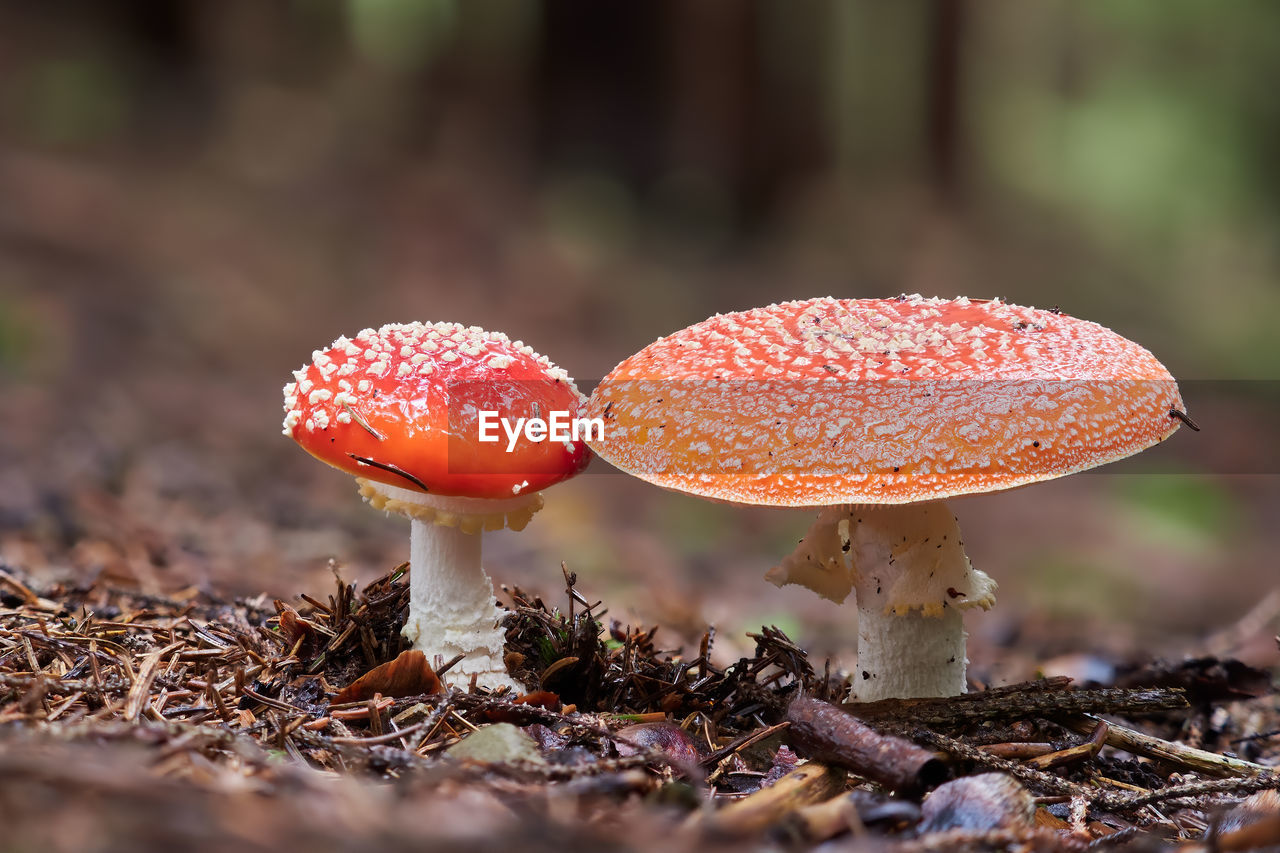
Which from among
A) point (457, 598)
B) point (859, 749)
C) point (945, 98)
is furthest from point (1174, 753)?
point (945, 98)

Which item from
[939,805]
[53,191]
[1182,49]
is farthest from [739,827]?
[1182,49]

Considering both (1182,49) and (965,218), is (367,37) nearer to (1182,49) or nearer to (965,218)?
(965,218)

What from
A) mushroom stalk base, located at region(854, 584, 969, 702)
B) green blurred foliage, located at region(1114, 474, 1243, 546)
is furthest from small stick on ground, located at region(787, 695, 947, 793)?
green blurred foliage, located at region(1114, 474, 1243, 546)

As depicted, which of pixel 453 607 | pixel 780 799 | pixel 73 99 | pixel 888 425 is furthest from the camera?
pixel 73 99

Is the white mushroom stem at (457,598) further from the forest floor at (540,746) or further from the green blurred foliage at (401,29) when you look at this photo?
the green blurred foliage at (401,29)

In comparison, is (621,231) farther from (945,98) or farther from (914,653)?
(914,653)

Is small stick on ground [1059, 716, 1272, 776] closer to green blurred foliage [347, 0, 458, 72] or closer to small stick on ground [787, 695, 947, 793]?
small stick on ground [787, 695, 947, 793]

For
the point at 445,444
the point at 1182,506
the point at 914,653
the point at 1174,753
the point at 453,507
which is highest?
the point at 445,444
